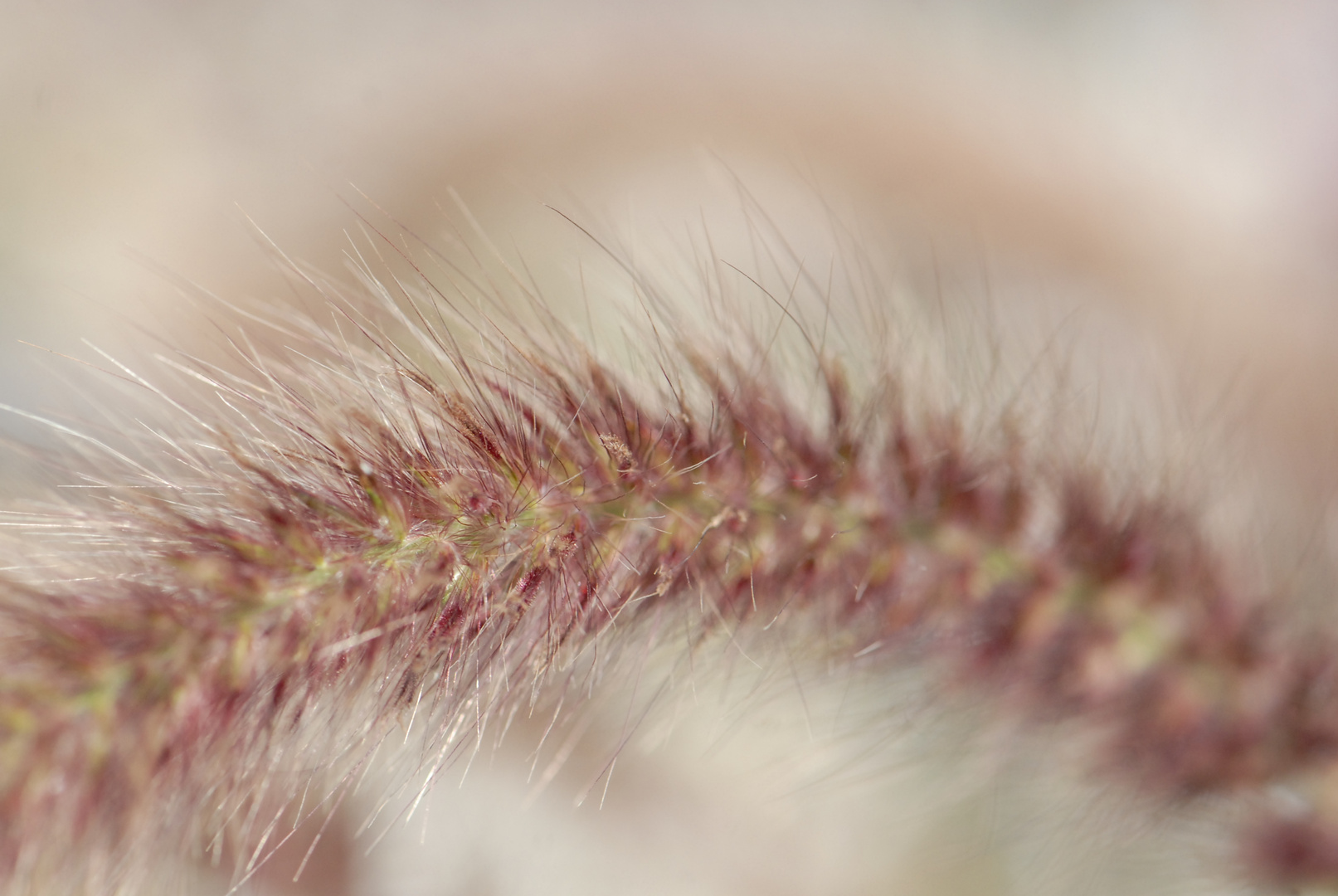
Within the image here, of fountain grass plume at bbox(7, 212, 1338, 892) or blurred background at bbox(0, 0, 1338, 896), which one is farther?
blurred background at bbox(0, 0, 1338, 896)

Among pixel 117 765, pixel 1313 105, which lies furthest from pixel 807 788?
pixel 1313 105

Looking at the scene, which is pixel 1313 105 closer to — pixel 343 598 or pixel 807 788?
pixel 807 788

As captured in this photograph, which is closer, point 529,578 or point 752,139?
point 529,578

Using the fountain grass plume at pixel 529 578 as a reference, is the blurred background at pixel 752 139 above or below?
above

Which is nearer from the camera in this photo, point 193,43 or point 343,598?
point 343,598

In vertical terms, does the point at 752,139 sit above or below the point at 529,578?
above
